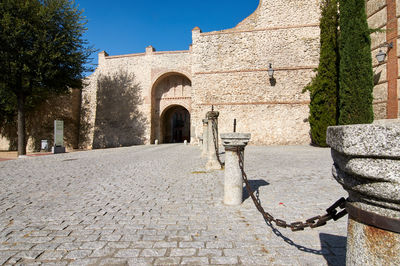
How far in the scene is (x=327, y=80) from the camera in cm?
1238

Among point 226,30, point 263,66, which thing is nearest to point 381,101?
point 263,66

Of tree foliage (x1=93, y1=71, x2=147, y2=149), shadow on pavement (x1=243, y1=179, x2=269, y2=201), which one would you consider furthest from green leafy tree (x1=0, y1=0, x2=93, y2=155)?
shadow on pavement (x1=243, y1=179, x2=269, y2=201)

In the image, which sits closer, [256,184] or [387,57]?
[256,184]

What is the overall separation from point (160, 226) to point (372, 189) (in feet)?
7.24

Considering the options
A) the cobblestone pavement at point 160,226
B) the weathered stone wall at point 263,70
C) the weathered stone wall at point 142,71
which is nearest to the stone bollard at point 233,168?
the cobblestone pavement at point 160,226

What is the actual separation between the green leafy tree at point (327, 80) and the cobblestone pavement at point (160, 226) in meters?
9.00

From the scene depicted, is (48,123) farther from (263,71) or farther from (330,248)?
(330,248)

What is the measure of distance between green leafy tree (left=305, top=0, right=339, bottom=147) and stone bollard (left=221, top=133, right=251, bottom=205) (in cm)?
1075

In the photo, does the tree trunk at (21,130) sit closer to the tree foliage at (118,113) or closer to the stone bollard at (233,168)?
the tree foliage at (118,113)

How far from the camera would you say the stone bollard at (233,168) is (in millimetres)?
3295

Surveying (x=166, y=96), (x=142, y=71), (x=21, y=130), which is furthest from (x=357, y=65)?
(x=21, y=130)

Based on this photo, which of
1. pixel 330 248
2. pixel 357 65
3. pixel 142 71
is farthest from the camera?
pixel 142 71

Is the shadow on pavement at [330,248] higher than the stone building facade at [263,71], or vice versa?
the stone building facade at [263,71]

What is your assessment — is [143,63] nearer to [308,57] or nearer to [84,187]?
[308,57]
